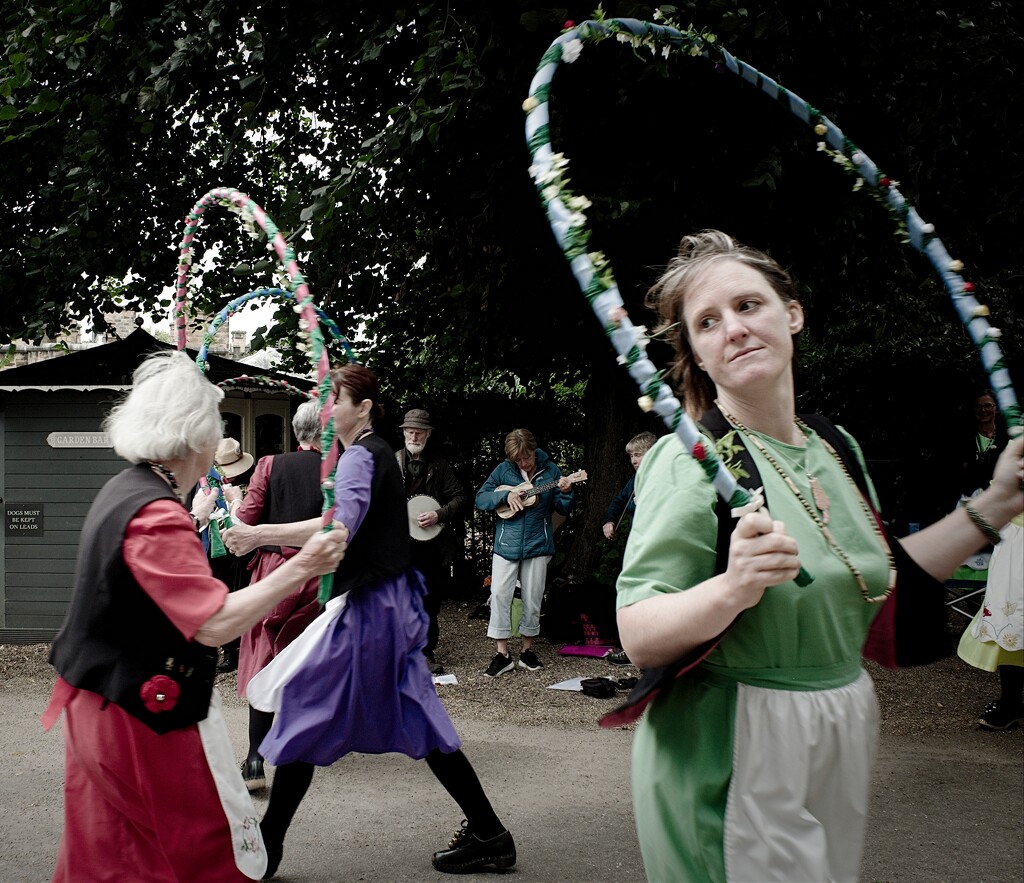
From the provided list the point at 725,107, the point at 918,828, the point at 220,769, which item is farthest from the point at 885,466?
the point at 220,769

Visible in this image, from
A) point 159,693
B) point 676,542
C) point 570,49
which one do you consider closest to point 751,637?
point 676,542

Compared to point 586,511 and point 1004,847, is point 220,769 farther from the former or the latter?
point 586,511

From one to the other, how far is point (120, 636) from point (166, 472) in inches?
17.8

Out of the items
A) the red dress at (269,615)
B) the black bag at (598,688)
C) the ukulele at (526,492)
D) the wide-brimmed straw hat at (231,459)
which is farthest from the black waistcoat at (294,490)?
the ukulele at (526,492)

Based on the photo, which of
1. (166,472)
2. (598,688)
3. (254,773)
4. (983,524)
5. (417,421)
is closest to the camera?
(983,524)

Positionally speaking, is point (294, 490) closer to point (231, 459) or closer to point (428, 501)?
point (231, 459)

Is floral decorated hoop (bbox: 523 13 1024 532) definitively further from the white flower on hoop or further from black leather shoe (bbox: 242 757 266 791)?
black leather shoe (bbox: 242 757 266 791)

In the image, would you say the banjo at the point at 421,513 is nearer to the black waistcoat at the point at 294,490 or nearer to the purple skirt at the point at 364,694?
the black waistcoat at the point at 294,490

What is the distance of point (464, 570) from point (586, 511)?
7.25ft

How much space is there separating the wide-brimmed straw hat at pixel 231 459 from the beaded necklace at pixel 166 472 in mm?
3906

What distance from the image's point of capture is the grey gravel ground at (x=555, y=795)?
154 inches

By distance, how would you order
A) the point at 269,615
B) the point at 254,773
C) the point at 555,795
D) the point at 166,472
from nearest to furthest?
the point at 166,472 → the point at 269,615 → the point at 254,773 → the point at 555,795

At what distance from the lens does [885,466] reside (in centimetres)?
1017

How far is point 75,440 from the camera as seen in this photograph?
8.92m
